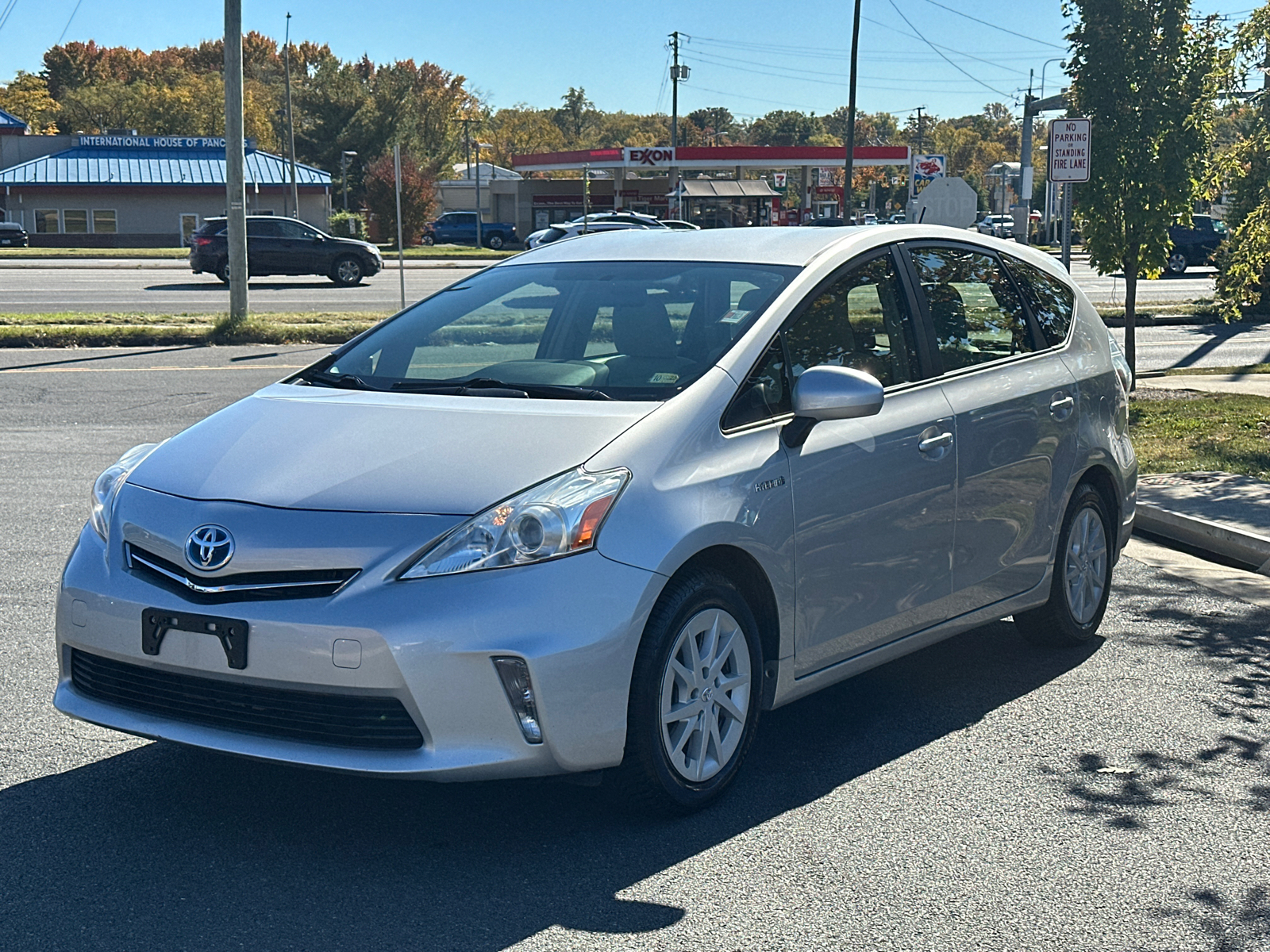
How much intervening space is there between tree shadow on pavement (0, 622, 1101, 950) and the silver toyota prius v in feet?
0.87

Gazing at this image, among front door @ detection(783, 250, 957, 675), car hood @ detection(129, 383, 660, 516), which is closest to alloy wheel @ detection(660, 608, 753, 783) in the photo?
front door @ detection(783, 250, 957, 675)

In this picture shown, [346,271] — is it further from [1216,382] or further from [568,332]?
[568,332]

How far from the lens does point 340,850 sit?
400cm

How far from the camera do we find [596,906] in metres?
3.67

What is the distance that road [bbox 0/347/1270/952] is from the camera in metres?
3.57

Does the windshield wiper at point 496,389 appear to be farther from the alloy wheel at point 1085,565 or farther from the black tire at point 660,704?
the alloy wheel at point 1085,565

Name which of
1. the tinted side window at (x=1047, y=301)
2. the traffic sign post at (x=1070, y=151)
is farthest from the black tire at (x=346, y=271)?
the tinted side window at (x=1047, y=301)

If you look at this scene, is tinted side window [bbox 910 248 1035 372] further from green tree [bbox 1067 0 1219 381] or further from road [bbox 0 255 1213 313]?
road [bbox 0 255 1213 313]

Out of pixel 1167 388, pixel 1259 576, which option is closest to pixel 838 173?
pixel 1167 388

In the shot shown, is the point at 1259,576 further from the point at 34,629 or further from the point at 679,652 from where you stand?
the point at 34,629

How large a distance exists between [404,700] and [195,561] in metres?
0.70

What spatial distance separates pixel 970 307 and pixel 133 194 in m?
66.0

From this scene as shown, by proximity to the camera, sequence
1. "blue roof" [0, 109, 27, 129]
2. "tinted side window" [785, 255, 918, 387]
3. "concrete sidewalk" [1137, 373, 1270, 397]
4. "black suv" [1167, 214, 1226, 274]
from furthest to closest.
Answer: "blue roof" [0, 109, 27, 129] → "black suv" [1167, 214, 1226, 274] → "concrete sidewalk" [1137, 373, 1270, 397] → "tinted side window" [785, 255, 918, 387]

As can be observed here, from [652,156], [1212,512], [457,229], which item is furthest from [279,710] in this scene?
[457,229]
